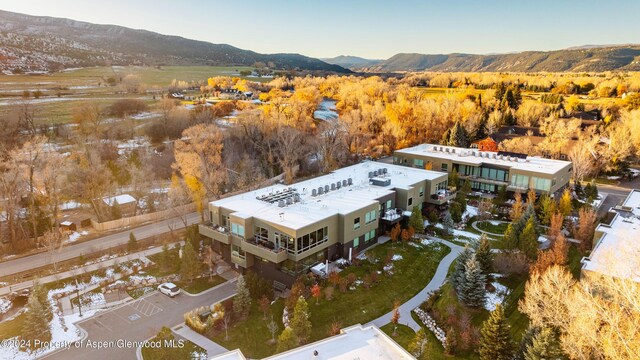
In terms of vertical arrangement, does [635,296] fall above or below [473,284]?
above

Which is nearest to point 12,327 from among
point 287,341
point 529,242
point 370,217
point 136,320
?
point 136,320

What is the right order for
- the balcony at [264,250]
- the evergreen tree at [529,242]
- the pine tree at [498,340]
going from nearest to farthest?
the pine tree at [498,340], the balcony at [264,250], the evergreen tree at [529,242]

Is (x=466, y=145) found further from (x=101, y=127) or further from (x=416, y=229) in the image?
(x=101, y=127)

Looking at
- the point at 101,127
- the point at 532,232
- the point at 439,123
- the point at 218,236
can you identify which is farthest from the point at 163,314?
the point at 439,123

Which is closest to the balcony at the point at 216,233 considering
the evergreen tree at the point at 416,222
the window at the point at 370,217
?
the window at the point at 370,217

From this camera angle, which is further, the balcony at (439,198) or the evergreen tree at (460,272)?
the balcony at (439,198)

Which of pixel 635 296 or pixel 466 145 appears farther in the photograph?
pixel 466 145

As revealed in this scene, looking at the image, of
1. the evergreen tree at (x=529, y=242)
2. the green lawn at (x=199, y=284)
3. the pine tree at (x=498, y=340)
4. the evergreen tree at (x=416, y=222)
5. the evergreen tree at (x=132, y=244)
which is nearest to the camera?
the pine tree at (x=498, y=340)

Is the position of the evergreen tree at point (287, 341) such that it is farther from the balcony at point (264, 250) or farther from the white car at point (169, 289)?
the white car at point (169, 289)
